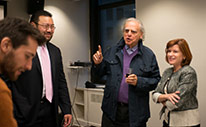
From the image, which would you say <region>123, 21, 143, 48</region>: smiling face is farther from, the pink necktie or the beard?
the beard

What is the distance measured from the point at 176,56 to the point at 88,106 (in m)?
2.47

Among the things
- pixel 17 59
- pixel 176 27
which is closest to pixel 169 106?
pixel 17 59

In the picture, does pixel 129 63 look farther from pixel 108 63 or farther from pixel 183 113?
pixel 183 113

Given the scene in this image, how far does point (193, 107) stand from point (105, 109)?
83 centimetres

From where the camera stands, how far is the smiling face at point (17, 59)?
96cm

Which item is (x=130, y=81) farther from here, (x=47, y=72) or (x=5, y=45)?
(x=5, y=45)

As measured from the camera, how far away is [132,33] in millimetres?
2023

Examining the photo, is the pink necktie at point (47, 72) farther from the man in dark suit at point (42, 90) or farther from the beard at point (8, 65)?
the beard at point (8, 65)

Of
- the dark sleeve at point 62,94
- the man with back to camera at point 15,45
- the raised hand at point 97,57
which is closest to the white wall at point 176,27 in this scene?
the raised hand at point 97,57

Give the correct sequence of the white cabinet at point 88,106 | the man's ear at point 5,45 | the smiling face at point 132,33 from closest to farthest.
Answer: the man's ear at point 5,45 < the smiling face at point 132,33 < the white cabinet at point 88,106

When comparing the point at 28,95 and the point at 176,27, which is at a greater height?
the point at 176,27

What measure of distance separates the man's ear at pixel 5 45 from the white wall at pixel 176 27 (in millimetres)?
2721

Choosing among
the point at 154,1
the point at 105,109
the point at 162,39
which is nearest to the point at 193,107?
the point at 105,109

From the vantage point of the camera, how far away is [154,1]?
348 cm
